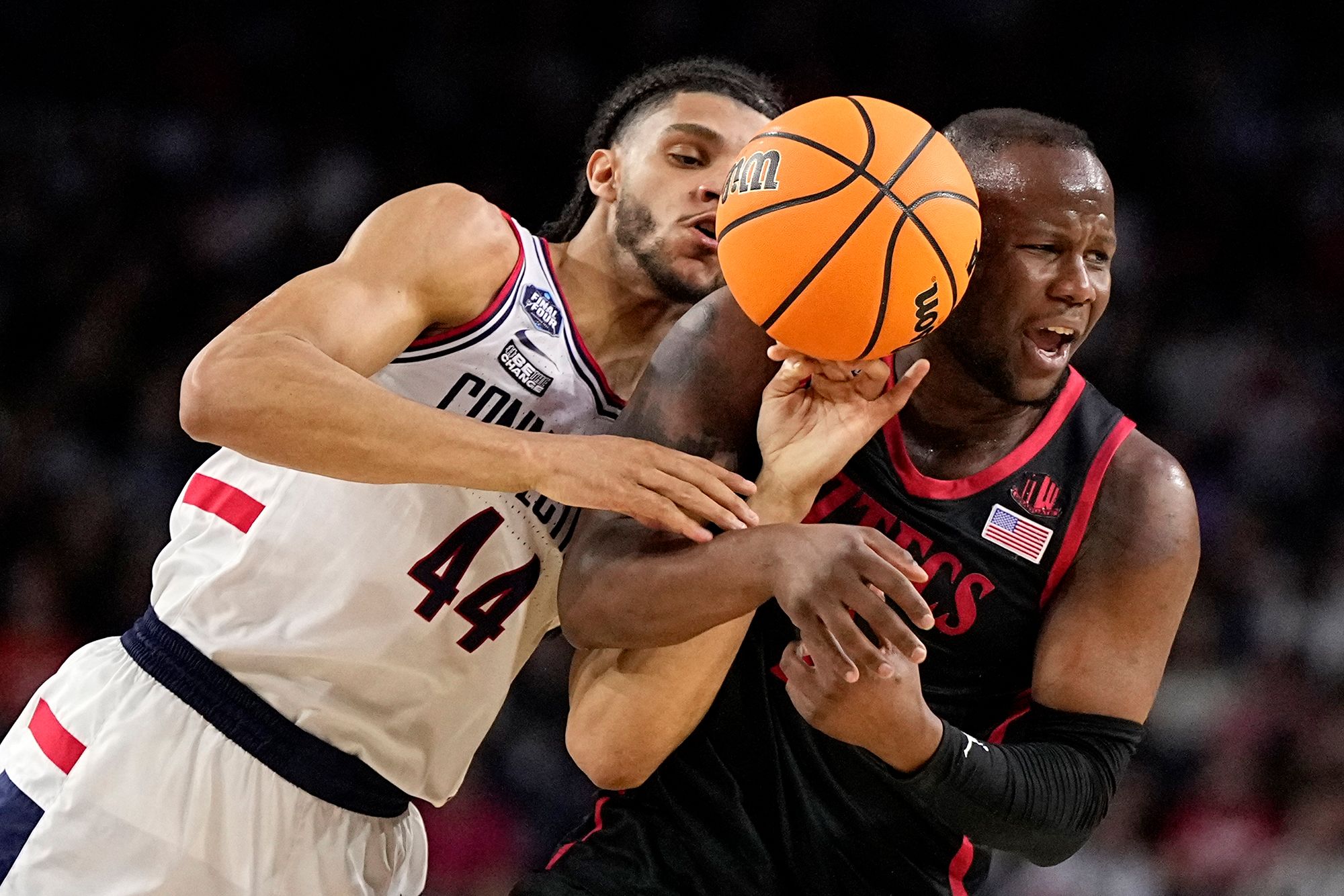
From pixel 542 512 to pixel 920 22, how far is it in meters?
6.28

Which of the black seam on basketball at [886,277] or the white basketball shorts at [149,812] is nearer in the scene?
the black seam on basketball at [886,277]

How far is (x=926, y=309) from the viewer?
2.66m

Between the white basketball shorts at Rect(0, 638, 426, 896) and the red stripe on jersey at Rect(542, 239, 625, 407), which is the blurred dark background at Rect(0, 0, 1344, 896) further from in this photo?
the red stripe on jersey at Rect(542, 239, 625, 407)

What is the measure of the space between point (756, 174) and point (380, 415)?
85 cm

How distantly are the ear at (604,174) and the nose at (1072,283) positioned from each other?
1274 millimetres

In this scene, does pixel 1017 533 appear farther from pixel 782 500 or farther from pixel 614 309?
pixel 614 309

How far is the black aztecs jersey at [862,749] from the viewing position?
2.99 metres

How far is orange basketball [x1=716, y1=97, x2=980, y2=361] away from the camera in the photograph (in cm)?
262

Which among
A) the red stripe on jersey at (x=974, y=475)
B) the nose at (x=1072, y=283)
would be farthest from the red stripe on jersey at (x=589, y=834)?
the nose at (x=1072, y=283)

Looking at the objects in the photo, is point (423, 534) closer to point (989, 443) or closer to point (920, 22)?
Answer: point (989, 443)

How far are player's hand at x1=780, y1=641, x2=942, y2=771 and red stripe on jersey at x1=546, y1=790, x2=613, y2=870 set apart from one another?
2.75 feet

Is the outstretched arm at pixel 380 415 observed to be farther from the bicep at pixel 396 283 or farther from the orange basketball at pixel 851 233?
the orange basketball at pixel 851 233

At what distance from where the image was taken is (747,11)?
873cm

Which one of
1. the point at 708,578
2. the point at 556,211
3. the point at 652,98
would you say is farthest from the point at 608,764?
the point at 556,211
